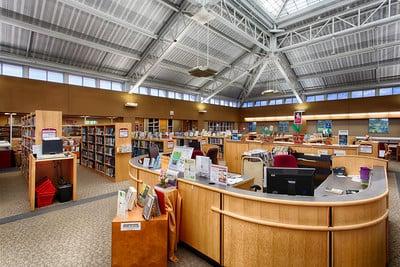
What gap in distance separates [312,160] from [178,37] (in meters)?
6.82

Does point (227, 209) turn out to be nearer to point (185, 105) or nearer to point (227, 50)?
point (227, 50)

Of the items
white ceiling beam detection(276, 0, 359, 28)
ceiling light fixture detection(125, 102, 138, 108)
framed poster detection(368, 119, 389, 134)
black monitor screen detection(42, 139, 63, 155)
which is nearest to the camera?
black monitor screen detection(42, 139, 63, 155)

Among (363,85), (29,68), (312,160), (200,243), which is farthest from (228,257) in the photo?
(363,85)

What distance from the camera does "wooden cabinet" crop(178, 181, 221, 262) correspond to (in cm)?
276

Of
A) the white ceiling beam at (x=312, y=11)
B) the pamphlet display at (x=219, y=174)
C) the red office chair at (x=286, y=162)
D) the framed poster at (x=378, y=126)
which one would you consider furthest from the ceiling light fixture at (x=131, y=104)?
the framed poster at (x=378, y=126)

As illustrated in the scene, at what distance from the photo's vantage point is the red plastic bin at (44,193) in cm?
489

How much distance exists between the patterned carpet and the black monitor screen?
4.12ft

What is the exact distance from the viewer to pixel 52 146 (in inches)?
204

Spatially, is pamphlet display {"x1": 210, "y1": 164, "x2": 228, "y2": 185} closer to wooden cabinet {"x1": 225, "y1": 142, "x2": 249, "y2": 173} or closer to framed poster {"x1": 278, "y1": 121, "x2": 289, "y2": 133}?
wooden cabinet {"x1": 225, "y1": 142, "x2": 249, "y2": 173}

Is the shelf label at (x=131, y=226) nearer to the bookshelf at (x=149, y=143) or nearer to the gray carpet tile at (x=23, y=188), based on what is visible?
the gray carpet tile at (x=23, y=188)

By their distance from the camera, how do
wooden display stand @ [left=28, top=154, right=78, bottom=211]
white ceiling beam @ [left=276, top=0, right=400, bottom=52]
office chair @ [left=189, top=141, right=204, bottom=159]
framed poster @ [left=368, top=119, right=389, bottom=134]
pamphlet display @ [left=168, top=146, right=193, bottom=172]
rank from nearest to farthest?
pamphlet display @ [left=168, top=146, right=193, bottom=172]
wooden display stand @ [left=28, top=154, right=78, bottom=211]
office chair @ [left=189, top=141, right=204, bottom=159]
white ceiling beam @ [left=276, top=0, right=400, bottom=52]
framed poster @ [left=368, top=119, right=389, bottom=134]

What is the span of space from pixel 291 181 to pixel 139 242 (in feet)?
6.38

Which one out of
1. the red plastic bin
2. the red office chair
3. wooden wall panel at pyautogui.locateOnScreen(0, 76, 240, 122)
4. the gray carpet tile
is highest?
wooden wall panel at pyautogui.locateOnScreen(0, 76, 240, 122)

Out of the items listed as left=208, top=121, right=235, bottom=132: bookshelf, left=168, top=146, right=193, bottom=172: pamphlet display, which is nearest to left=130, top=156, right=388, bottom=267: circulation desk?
left=168, top=146, right=193, bottom=172: pamphlet display
